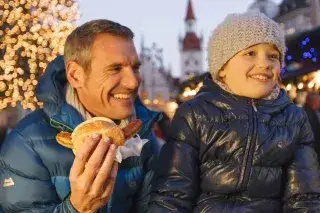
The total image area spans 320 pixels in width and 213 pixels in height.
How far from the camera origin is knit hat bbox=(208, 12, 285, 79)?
2271 mm

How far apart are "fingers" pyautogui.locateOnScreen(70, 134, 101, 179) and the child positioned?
1.84ft

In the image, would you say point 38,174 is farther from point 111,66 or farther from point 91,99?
point 111,66

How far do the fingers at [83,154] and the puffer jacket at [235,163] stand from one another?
560 mm

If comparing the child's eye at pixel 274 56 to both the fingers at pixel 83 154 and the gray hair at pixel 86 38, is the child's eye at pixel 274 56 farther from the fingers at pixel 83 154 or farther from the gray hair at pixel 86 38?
the fingers at pixel 83 154

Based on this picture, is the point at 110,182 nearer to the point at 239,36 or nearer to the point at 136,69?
the point at 136,69

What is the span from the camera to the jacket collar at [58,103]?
2.03 m

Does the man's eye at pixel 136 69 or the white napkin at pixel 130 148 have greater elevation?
the man's eye at pixel 136 69

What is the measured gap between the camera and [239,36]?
7.55 ft

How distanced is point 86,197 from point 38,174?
0.35m

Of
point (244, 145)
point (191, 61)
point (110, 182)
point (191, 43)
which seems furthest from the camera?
point (191, 43)

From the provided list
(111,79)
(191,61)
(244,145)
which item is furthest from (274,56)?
(191,61)

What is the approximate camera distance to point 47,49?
542 inches

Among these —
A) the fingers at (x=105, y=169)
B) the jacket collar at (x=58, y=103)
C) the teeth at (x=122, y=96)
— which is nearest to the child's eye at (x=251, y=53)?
the jacket collar at (x=58, y=103)

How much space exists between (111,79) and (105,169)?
0.44 m
